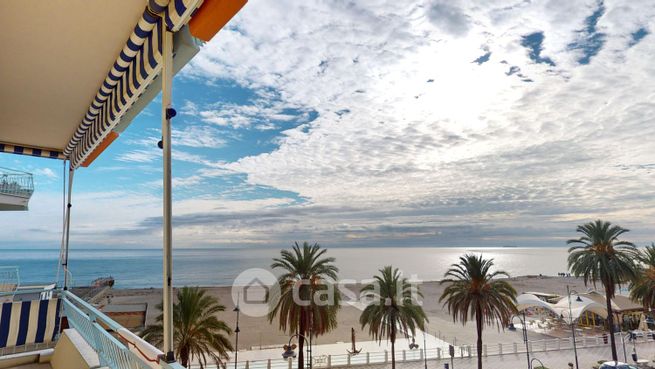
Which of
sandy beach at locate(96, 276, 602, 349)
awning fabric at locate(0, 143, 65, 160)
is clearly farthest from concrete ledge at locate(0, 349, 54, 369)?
sandy beach at locate(96, 276, 602, 349)

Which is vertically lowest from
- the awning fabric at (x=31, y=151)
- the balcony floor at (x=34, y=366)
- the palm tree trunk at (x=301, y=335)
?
the palm tree trunk at (x=301, y=335)

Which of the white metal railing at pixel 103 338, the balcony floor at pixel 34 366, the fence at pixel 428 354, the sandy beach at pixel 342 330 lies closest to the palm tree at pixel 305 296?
the fence at pixel 428 354

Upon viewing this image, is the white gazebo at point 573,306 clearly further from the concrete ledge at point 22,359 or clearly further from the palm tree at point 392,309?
the concrete ledge at point 22,359

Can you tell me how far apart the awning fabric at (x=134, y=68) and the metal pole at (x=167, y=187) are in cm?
15

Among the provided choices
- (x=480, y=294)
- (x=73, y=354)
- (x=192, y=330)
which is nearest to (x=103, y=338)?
(x=73, y=354)

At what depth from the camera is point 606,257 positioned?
20969 millimetres

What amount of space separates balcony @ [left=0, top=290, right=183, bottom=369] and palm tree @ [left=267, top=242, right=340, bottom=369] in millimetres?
9969

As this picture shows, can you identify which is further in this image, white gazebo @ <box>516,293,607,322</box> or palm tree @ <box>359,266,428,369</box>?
white gazebo @ <box>516,293,607,322</box>

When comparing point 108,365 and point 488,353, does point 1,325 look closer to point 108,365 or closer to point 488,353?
point 108,365

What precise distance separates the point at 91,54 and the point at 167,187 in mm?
2193

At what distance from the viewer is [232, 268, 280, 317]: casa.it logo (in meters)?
17.6

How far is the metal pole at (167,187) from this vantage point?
2350mm

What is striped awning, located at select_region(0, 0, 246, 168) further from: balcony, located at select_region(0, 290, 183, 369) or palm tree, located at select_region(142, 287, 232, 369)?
palm tree, located at select_region(142, 287, 232, 369)

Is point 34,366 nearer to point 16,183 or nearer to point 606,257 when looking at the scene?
point 16,183
